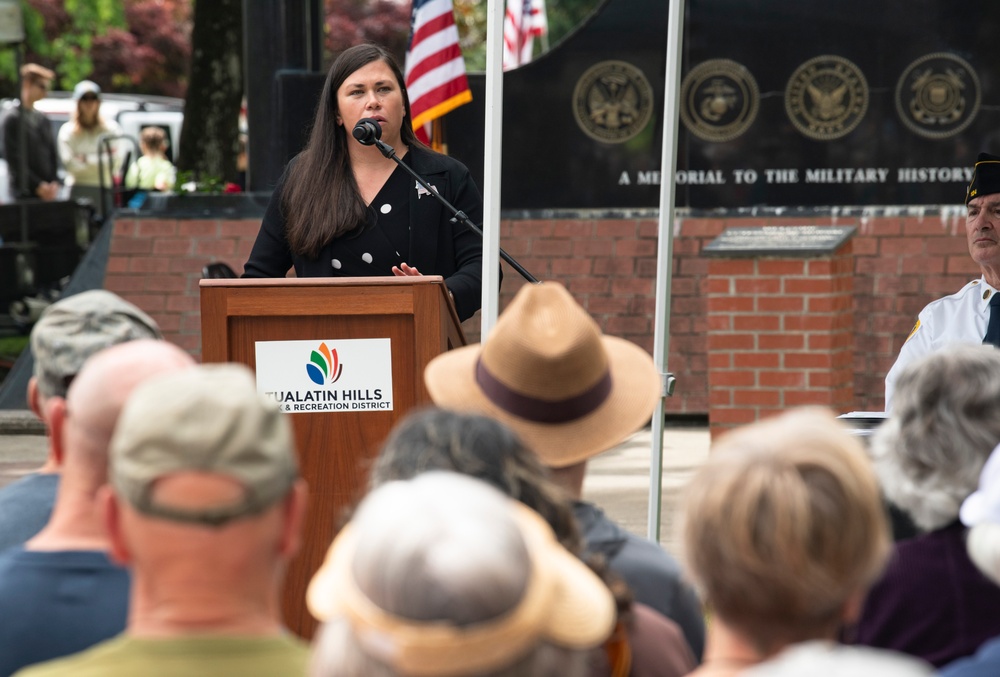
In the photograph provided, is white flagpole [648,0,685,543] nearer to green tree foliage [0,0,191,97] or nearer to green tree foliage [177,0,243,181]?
green tree foliage [177,0,243,181]

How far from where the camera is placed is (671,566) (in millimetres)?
2707

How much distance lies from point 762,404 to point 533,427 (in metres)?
6.35

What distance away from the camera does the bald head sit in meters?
2.35

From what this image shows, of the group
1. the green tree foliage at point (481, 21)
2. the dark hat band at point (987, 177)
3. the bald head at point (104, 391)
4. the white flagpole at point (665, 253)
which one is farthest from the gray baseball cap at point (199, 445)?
the green tree foliage at point (481, 21)

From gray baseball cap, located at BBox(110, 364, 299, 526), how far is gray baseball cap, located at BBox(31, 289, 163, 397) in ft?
2.78

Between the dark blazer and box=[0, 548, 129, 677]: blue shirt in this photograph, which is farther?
the dark blazer

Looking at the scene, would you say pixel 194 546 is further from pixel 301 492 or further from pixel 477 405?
pixel 477 405

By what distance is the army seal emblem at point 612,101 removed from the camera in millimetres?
10172

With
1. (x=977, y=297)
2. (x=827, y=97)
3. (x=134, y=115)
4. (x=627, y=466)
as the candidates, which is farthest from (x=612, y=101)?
(x=134, y=115)

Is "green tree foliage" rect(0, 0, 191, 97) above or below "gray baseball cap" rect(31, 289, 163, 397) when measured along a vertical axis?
above

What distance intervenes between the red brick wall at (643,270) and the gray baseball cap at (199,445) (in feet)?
27.1

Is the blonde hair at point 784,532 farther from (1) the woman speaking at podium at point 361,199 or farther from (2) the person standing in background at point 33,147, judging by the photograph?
(2) the person standing in background at point 33,147

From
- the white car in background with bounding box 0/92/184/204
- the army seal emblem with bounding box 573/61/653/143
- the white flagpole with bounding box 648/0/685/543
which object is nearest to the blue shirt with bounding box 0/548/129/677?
the white flagpole with bounding box 648/0/685/543

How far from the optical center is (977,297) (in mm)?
5473
